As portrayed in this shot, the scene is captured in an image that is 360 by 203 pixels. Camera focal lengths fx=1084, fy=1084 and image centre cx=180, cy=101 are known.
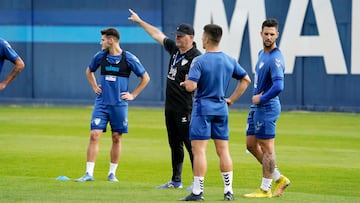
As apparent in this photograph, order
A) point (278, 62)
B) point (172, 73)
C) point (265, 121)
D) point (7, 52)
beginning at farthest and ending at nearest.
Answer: point (172, 73), point (7, 52), point (265, 121), point (278, 62)

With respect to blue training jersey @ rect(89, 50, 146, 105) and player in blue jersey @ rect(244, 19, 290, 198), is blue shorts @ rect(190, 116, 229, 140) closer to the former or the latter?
player in blue jersey @ rect(244, 19, 290, 198)

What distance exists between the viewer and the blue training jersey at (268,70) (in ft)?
44.1

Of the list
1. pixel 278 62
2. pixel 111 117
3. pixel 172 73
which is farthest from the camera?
pixel 111 117

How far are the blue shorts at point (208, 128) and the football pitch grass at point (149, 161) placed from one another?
0.80 m

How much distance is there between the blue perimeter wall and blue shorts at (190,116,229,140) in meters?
17.1

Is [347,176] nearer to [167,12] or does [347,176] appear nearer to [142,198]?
[142,198]

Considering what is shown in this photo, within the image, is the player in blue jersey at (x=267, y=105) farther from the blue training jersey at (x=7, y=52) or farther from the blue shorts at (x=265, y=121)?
the blue training jersey at (x=7, y=52)

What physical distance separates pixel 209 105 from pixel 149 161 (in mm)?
5447

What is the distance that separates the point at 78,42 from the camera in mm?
32750

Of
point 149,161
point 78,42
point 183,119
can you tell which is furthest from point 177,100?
point 78,42

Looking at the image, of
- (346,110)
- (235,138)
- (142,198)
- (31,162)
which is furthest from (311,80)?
(142,198)

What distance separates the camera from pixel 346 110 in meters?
29.6

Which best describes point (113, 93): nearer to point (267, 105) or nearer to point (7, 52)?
point (7, 52)

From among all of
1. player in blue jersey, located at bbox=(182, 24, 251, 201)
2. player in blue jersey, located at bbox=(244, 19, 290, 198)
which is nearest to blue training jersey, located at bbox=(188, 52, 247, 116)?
player in blue jersey, located at bbox=(182, 24, 251, 201)
